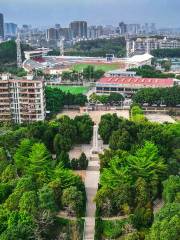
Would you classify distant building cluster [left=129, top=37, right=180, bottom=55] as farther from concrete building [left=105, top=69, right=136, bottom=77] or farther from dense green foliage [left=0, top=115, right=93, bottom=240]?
dense green foliage [left=0, top=115, right=93, bottom=240]

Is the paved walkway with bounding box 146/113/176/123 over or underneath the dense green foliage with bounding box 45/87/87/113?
underneath

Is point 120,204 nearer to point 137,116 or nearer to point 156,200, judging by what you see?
point 156,200

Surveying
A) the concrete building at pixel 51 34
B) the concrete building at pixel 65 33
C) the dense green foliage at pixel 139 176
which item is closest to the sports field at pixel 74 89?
the dense green foliage at pixel 139 176

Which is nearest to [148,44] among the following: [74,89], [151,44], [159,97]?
[151,44]

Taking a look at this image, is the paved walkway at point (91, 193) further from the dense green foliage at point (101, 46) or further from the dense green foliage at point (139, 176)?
the dense green foliage at point (101, 46)

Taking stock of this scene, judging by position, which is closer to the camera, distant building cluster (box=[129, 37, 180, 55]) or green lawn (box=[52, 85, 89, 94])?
green lawn (box=[52, 85, 89, 94])

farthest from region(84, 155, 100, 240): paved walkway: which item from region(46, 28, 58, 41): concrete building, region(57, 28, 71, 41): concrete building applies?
region(57, 28, 71, 41): concrete building

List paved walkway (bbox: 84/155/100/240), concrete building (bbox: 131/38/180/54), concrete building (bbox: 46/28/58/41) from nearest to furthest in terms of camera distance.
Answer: paved walkway (bbox: 84/155/100/240)
concrete building (bbox: 131/38/180/54)
concrete building (bbox: 46/28/58/41)
